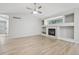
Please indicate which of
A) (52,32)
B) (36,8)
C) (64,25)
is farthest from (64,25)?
(36,8)

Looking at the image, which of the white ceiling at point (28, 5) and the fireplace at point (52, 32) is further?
the fireplace at point (52, 32)

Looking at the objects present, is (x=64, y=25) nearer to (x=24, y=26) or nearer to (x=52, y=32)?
(x=52, y=32)

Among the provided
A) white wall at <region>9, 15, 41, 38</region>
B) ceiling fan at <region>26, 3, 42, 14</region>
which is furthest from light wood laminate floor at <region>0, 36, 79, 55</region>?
ceiling fan at <region>26, 3, 42, 14</region>

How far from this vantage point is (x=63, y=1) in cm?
197

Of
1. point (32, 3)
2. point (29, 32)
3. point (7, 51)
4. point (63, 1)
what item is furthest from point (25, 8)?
point (7, 51)

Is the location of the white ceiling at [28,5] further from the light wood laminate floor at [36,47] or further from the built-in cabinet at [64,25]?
the light wood laminate floor at [36,47]

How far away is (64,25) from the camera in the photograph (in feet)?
6.73

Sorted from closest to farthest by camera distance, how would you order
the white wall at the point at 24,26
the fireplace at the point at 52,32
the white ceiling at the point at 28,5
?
1. the white ceiling at the point at 28,5
2. the white wall at the point at 24,26
3. the fireplace at the point at 52,32

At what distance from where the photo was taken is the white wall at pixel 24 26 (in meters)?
2.03

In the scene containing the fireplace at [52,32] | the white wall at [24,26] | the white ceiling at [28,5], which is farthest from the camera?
the fireplace at [52,32]

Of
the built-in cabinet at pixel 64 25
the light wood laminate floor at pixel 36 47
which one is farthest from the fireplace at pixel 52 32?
the light wood laminate floor at pixel 36 47

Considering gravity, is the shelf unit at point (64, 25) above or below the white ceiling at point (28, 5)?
below

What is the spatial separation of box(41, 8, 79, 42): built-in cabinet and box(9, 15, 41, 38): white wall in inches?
6.2
